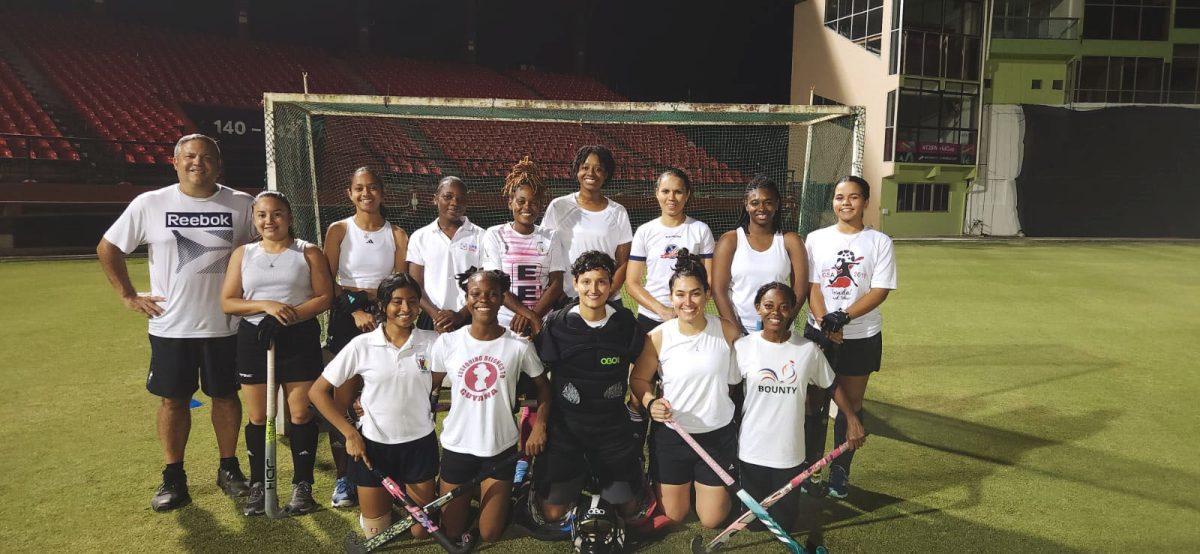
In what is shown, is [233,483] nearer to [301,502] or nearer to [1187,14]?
[301,502]

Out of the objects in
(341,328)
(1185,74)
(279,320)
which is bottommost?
(341,328)

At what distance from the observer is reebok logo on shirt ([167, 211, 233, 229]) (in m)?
3.50

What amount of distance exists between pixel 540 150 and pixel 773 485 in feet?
45.7

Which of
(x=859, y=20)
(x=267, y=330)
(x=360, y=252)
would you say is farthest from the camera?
(x=859, y=20)

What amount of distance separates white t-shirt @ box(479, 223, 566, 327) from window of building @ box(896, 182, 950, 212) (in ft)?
72.2

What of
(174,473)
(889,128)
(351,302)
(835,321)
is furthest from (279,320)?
(889,128)

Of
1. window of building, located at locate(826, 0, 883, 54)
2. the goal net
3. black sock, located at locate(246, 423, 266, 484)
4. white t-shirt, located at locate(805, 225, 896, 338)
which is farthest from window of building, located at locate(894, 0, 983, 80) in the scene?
black sock, located at locate(246, 423, 266, 484)

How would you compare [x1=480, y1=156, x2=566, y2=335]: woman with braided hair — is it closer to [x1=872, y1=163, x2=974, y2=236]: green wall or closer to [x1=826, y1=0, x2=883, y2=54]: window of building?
[x1=872, y1=163, x2=974, y2=236]: green wall

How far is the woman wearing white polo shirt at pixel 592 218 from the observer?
4.00 m

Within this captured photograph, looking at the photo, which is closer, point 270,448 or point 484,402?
point 484,402

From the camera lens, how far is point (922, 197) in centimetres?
2369

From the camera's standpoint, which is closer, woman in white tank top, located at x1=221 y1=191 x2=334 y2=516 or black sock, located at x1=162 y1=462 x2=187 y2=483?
woman in white tank top, located at x1=221 y1=191 x2=334 y2=516

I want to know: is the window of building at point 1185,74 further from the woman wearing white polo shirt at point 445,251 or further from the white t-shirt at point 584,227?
the woman wearing white polo shirt at point 445,251

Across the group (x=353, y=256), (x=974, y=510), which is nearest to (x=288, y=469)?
(x=353, y=256)
